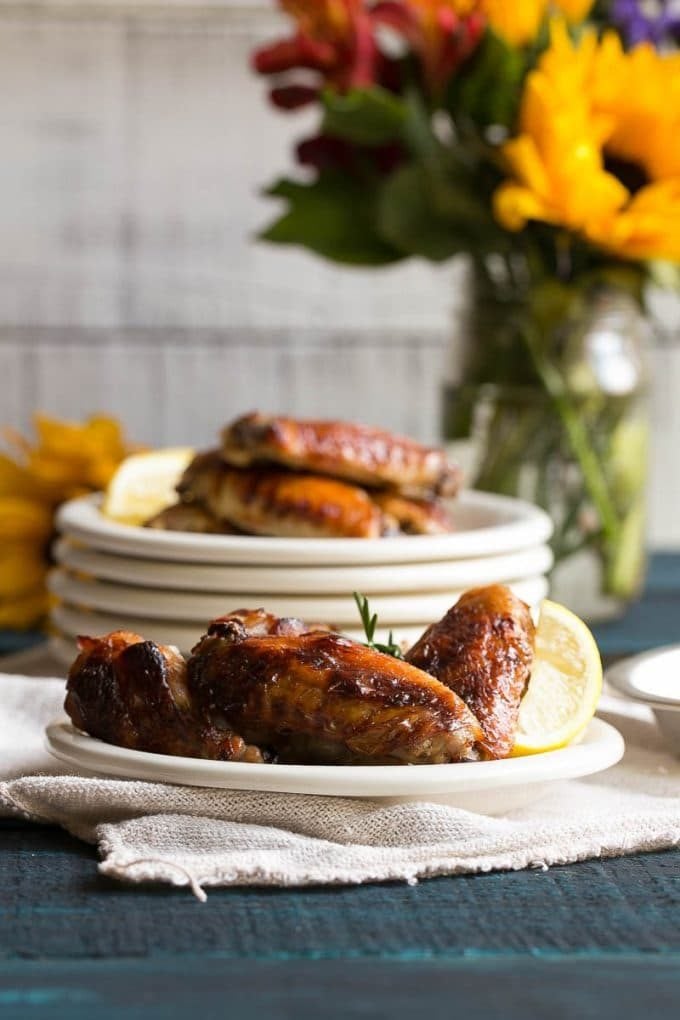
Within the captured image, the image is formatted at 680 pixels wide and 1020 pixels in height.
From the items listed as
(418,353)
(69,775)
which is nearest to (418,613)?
(69,775)

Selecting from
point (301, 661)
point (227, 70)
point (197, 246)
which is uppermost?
point (227, 70)

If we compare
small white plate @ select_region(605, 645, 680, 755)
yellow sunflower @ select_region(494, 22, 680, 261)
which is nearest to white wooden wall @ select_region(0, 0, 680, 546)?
yellow sunflower @ select_region(494, 22, 680, 261)

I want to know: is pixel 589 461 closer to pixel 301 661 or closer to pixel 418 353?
pixel 301 661

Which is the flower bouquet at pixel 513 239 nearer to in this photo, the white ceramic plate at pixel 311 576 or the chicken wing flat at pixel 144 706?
the white ceramic plate at pixel 311 576

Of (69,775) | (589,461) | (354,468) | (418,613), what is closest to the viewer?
(69,775)

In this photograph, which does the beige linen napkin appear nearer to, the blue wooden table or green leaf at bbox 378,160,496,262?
the blue wooden table
